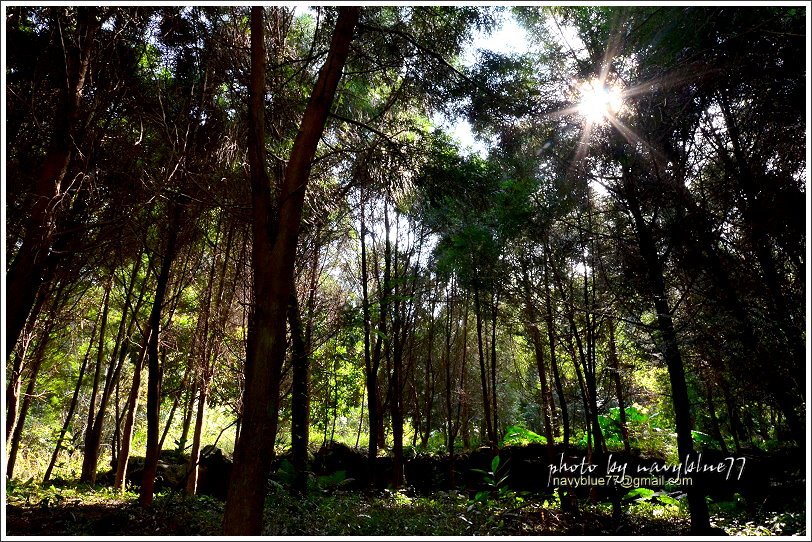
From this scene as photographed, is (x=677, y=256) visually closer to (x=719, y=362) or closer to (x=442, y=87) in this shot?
(x=719, y=362)

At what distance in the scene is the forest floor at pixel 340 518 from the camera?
470 cm

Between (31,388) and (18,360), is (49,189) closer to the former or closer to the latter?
(18,360)

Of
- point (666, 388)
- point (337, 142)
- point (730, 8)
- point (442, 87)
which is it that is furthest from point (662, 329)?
point (666, 388)

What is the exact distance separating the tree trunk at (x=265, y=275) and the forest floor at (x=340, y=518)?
1739mm

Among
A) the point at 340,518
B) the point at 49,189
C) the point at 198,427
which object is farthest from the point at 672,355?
the point at 198,427

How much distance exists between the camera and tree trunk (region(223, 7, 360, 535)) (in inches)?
135

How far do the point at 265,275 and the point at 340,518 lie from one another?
3790 mm

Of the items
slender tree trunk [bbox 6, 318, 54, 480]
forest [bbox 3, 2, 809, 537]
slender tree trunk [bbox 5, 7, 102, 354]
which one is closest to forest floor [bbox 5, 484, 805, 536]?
forest [bbox 3, 2, 809, 537]

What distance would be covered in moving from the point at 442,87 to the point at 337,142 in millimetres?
1574

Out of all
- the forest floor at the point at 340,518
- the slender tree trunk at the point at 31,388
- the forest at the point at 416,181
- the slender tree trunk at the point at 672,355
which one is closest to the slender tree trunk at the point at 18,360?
the forest at the point at 416,181

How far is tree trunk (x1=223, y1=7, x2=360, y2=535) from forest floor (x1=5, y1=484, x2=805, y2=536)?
1.74m

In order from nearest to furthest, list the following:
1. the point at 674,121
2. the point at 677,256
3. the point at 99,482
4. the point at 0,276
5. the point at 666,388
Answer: the point at 0,276
the point at 674,121
the point at 677,256
the point at 99,482
the point at 666,388

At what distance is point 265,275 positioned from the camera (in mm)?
3865

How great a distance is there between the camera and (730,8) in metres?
4.22
